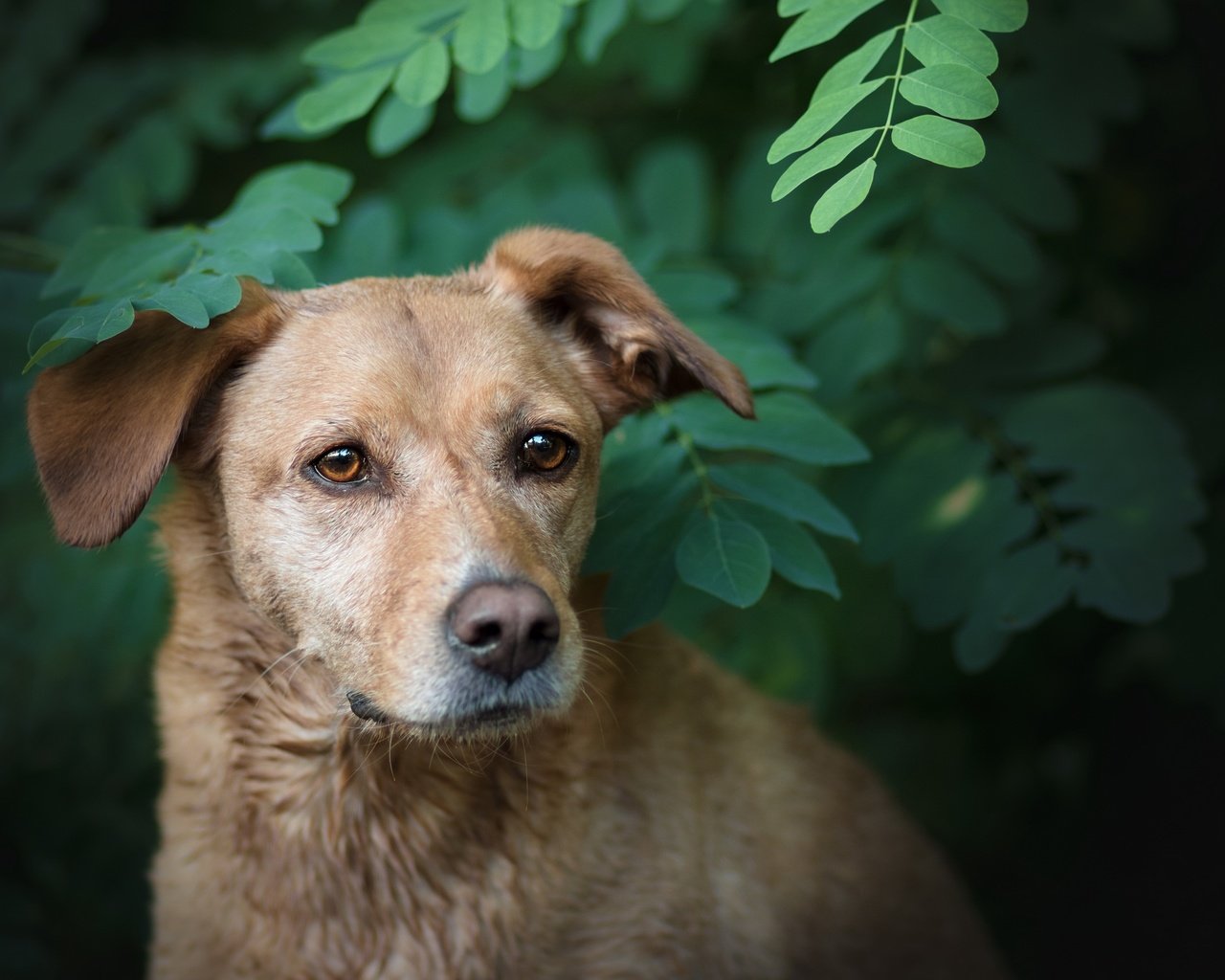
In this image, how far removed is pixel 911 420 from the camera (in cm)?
357

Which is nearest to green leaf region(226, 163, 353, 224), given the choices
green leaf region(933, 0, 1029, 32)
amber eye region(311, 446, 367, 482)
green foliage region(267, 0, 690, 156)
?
green foliage region(267, 0, 690, 156)

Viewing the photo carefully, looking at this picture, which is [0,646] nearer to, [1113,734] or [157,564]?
[157,564]

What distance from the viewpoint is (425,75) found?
9.59 ft

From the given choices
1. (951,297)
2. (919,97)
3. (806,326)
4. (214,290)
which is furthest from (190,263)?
(951,297)

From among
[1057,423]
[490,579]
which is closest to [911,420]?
[1057,423]

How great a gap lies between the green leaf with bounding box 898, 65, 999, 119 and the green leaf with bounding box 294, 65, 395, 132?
139 centimetres

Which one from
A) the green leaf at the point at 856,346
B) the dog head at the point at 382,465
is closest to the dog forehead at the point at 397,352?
the dog head at the point at 382,465

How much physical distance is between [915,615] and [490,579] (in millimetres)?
1511

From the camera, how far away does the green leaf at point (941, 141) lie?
218 cm

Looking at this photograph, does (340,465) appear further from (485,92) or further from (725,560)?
(485,92)

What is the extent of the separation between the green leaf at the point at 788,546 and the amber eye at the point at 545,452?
40cm

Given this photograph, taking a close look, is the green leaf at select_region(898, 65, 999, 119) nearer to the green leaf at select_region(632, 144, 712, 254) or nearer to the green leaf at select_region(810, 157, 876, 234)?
the green leaf at select_region(810, 157, 876, 234)

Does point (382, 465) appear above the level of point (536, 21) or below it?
below

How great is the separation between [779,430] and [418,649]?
1.20 m
